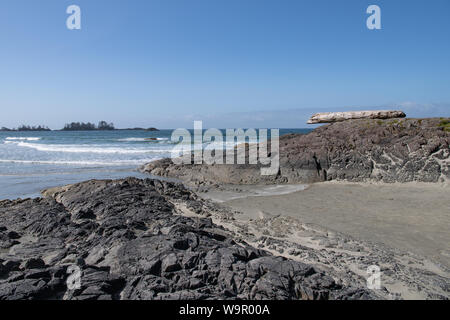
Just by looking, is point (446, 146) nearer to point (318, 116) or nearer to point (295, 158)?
point (295, 158)

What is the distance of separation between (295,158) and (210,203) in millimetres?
4567

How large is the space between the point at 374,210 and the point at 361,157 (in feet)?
13.9

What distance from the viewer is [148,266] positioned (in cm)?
344

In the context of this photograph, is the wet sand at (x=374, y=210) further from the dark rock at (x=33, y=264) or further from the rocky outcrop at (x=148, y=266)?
the dark rock at (x=33, y=264)

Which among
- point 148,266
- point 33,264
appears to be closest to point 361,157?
point 148,266

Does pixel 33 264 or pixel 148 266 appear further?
pixel 33 264

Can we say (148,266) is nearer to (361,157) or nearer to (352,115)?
(361,157)

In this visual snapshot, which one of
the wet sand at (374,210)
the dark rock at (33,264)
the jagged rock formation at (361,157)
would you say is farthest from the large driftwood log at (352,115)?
the dark rock at (33,264)

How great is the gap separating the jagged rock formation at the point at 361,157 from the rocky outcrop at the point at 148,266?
20.1 ft

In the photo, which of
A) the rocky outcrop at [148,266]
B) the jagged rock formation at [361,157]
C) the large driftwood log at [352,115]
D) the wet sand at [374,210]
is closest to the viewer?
the rocky outcrop at [148,266]

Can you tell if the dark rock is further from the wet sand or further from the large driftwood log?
the large driftwood log

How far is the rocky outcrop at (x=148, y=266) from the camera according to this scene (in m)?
3.15
